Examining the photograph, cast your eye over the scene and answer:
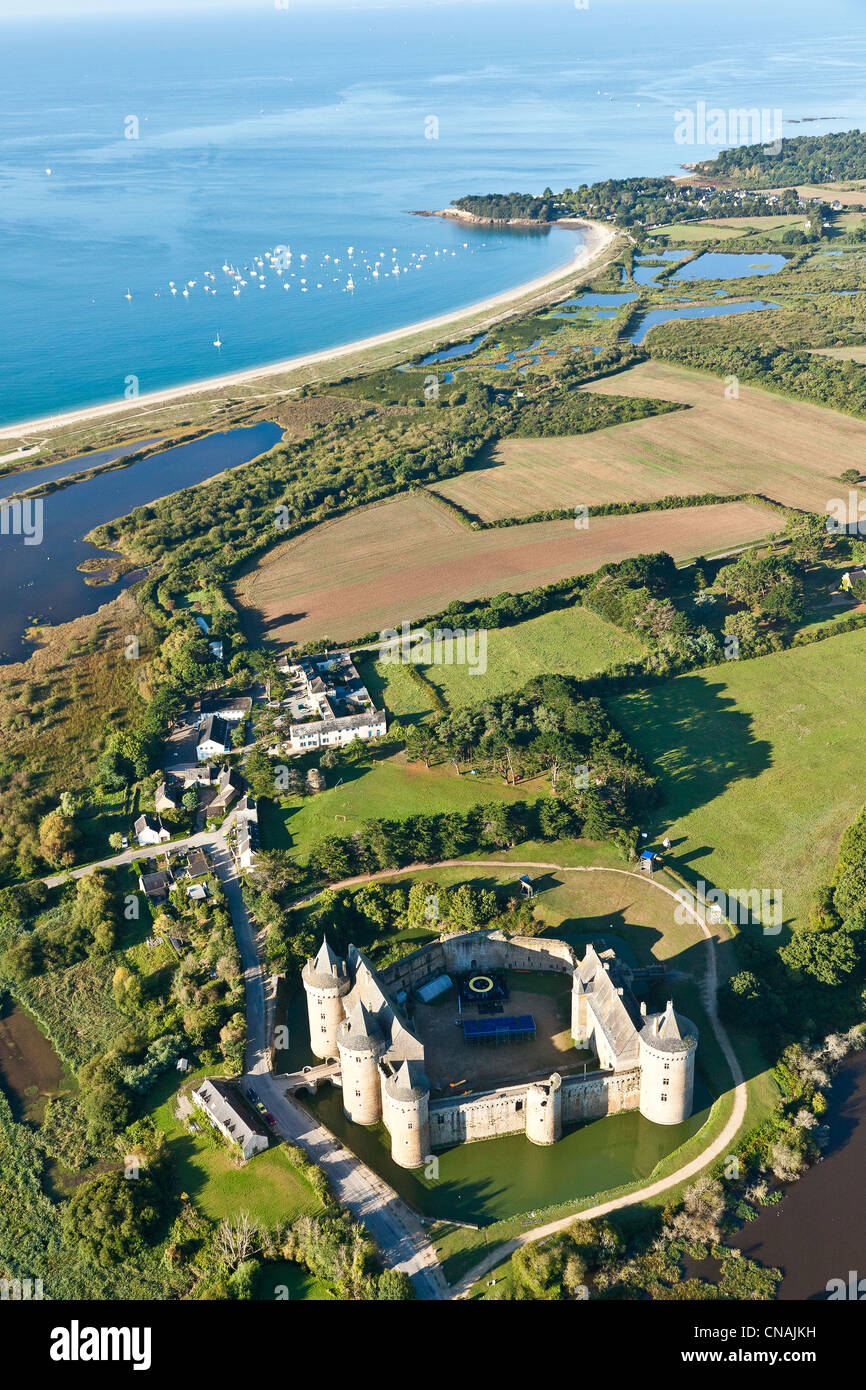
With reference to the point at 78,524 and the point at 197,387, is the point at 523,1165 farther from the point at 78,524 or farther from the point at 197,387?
the point at 197,387

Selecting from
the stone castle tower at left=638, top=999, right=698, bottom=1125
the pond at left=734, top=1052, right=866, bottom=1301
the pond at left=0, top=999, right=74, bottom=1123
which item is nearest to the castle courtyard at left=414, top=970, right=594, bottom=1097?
the stone castle tower at left=638, top=999, right=698, bottom=1125

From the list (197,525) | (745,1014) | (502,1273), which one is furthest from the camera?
(197,525)

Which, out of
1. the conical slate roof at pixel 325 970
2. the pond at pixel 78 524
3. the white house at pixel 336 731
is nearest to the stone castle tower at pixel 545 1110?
the conical slate roof at pixel 325 970

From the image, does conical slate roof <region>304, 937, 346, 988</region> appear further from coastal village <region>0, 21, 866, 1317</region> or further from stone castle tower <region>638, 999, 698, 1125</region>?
stone castle tower <region>638, 999, 698, 1125</region>

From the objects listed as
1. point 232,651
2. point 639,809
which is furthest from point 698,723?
point 232,651

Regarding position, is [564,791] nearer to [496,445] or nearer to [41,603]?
[41,603]
